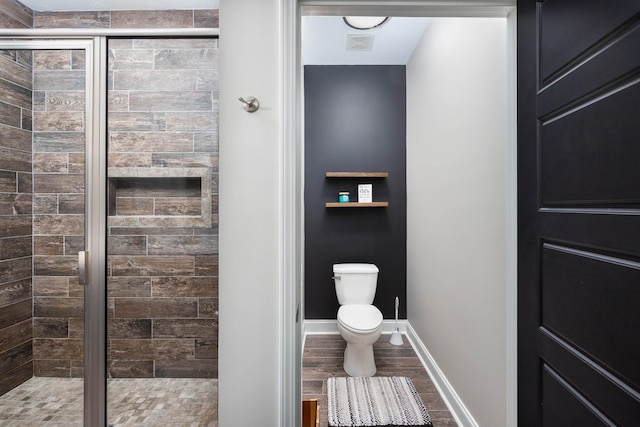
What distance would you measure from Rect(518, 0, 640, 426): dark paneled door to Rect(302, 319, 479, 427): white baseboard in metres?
0.81

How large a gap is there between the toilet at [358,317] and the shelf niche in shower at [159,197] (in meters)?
1.41

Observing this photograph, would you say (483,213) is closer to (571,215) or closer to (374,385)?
(571,215)

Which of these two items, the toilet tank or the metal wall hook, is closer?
the metal wall hook

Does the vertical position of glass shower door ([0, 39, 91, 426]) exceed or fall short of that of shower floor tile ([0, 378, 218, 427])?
it exceeds it

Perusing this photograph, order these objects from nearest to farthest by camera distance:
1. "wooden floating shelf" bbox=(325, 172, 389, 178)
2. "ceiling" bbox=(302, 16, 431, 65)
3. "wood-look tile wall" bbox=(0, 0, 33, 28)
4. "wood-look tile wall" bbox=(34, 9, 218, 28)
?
"wood-look tile wall" bbox=(0, 0, 33, 28)
"wood-look tile wall" bbox=(34, 9, 218, 28)
"ceiling" bbox=(302, 16, 431, 65)
"wooden floating shelf" bbox=(325, 172, 389, 178)

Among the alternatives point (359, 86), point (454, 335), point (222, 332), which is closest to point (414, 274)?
point (454, 335)

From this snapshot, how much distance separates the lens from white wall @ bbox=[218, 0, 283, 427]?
3.49ft

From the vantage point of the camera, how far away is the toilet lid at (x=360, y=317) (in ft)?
7.20

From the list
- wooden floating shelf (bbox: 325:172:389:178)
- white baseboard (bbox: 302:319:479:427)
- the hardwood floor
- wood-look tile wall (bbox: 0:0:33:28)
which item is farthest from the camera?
wooden floating shelf (bbox: 325:172:389:178)

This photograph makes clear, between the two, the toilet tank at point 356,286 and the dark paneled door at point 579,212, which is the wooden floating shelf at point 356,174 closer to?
the toilet tank at point 356,286

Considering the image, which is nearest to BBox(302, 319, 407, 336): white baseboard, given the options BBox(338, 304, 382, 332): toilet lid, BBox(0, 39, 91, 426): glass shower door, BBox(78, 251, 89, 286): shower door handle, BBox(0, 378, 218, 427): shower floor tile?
BBox(338, 304, 382, 332): toilet lid

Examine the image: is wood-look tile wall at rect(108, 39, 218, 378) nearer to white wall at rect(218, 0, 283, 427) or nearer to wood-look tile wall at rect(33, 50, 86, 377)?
wood-look tile wall at rect(33, 50, 86, 377)

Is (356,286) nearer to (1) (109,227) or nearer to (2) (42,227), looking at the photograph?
(1) (109,227)

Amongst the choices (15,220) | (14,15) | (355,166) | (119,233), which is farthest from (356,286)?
(14,15)
